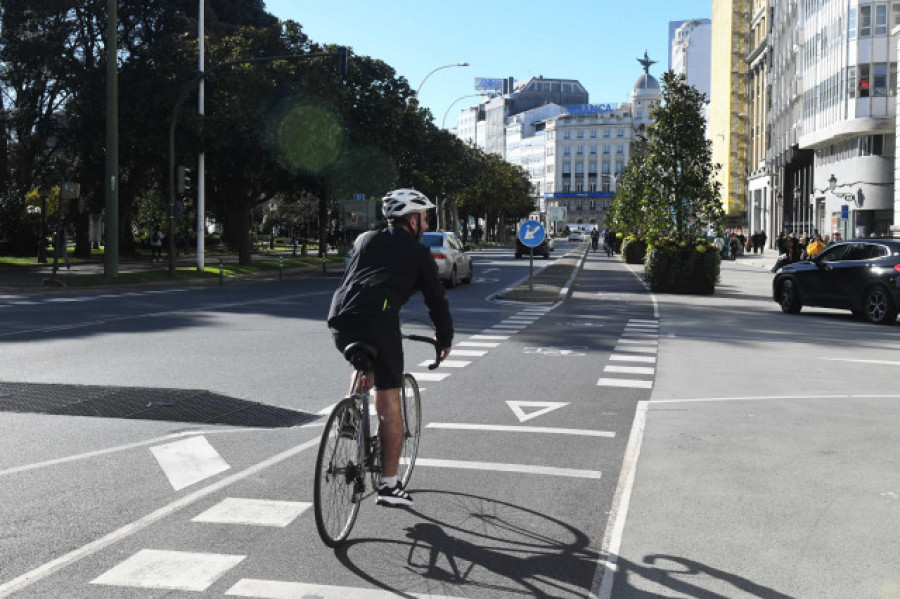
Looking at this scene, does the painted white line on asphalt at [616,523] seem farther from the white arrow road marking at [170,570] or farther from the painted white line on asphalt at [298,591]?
the white arrow road marking at [170,570]

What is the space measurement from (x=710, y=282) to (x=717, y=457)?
22746mm

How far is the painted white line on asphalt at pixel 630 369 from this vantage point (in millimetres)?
12650

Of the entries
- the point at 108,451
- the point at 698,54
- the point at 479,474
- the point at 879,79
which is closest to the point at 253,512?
the point at 479,474

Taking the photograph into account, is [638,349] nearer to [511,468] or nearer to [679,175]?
[511,468]

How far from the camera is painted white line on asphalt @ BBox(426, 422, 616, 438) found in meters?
8.65

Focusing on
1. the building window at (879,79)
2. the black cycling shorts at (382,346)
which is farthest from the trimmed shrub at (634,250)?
the black cycling shorts at (382,346)

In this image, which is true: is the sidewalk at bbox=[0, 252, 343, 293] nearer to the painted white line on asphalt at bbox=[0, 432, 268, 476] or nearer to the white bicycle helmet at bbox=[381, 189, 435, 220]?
the painted white line on asphalt at bbox=[0, 432, 268, 476]

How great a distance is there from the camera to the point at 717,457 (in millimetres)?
7691

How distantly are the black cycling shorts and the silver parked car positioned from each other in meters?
23.6

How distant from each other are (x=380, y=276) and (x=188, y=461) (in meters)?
2.55

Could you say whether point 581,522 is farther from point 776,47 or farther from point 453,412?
point 776,47

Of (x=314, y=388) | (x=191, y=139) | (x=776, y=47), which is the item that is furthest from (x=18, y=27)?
(x=776, y=47)

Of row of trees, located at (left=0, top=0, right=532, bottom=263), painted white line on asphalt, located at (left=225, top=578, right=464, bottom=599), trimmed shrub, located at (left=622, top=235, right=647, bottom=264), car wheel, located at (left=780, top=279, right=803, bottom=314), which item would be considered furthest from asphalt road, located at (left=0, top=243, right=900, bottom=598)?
trimmed shrub, located at (left=622, top=235, right=647, bottom=264)

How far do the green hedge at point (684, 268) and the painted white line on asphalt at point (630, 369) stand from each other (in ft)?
56.8
